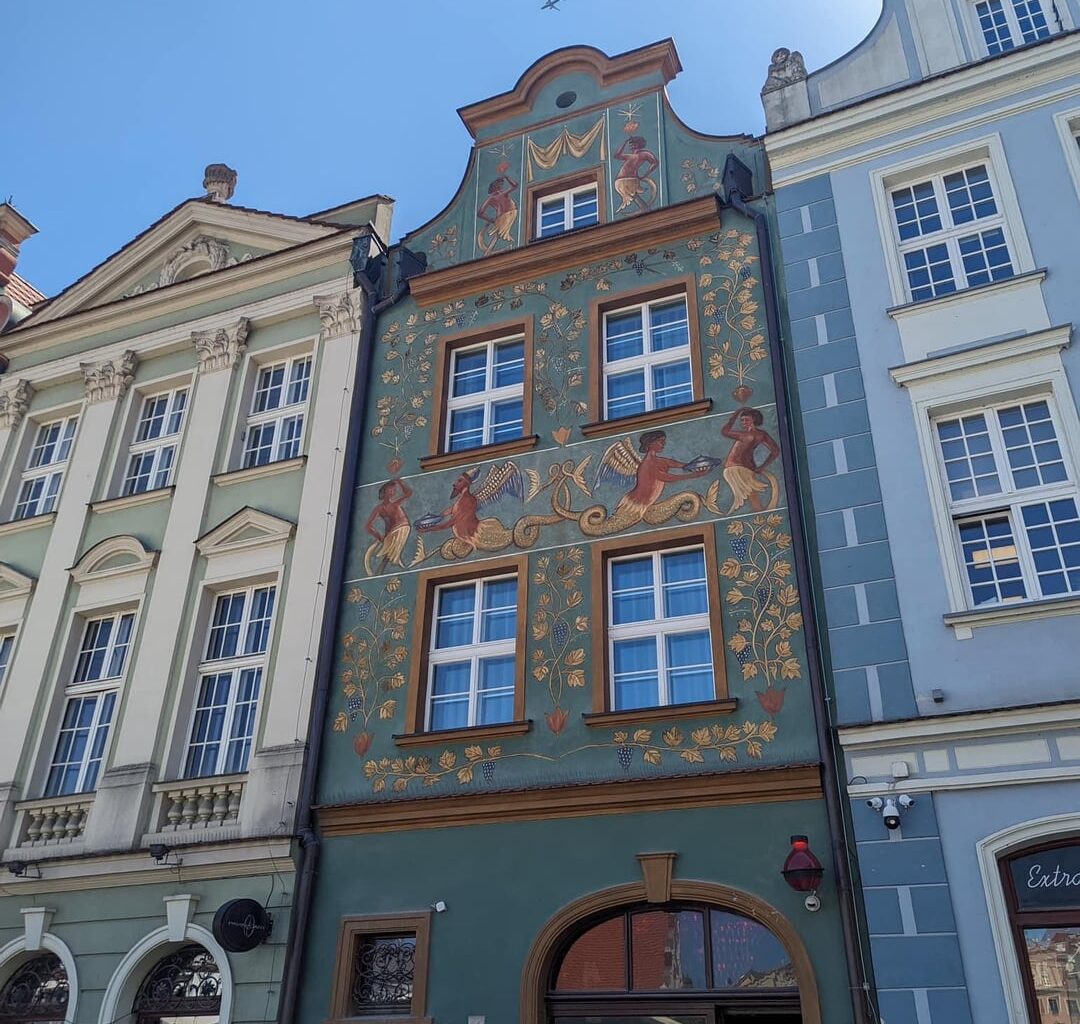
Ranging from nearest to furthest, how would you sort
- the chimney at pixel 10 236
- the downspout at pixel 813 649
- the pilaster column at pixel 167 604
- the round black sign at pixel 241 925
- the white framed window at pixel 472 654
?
the downspout at pixel 813 649 → the round black sign at pixel 241 925 → the white framed window at pixel 472 654 → the pilaster column at pixel 167 604 → the chimney at pixel 10 236

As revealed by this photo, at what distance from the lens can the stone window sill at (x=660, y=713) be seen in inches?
391

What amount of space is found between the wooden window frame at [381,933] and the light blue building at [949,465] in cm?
412

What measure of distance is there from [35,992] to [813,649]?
31.4 ft

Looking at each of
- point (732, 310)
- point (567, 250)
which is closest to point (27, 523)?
point (567, 250)

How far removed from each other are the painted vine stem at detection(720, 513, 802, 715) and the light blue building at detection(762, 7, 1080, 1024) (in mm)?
389

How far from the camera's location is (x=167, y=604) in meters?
13.6

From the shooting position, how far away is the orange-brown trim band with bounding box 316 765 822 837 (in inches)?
371

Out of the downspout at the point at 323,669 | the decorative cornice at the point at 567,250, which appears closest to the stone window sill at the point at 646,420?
the decorative cornice at the point at 567,250

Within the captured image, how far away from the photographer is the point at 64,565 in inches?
583

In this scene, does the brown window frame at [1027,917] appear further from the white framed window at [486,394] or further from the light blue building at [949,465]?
the white framed window at [486,394]

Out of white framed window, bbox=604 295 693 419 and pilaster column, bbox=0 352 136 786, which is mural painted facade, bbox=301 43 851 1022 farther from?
pilaster column, bbox=0 352 136 786

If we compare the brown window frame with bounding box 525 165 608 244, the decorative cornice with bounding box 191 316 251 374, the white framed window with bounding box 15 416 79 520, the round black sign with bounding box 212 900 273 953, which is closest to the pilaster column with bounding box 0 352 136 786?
the white framed window with bounding box 15 416 79 520

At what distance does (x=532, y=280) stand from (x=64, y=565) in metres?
7.58

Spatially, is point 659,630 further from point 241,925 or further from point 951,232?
point 951,232
